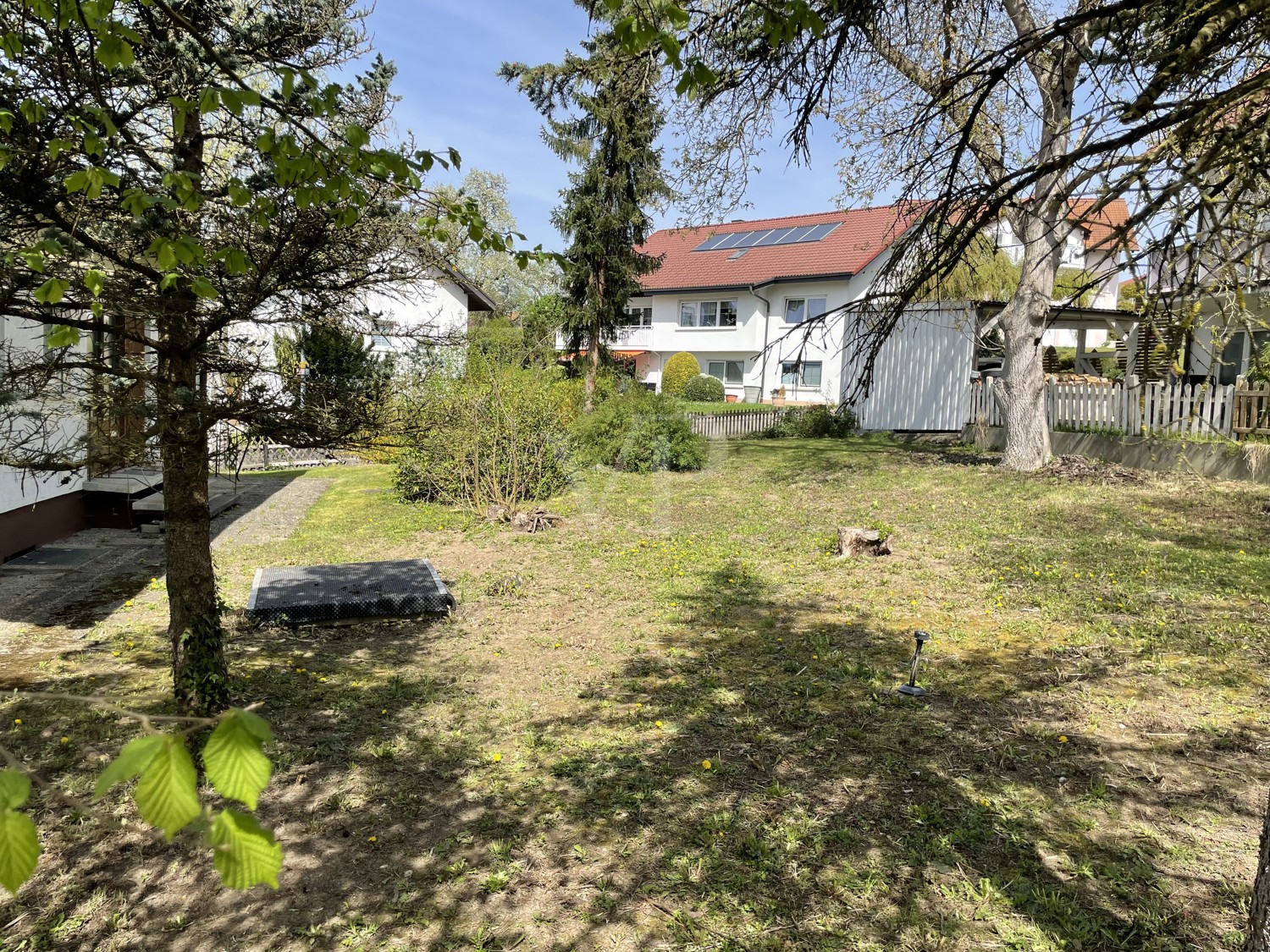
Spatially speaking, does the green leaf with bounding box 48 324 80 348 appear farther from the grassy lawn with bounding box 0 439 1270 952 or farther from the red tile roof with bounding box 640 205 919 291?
the red tile roof with bounding box 640 205 919 291

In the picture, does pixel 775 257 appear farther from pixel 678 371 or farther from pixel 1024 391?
pixel 1024 391

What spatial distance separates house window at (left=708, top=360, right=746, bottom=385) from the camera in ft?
130

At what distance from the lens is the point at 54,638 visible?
6.52 metres

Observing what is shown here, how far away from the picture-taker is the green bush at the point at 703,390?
118 ft

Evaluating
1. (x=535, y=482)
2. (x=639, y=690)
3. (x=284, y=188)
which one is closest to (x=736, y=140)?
(x=284, y=188)

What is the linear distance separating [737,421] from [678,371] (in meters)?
14.1

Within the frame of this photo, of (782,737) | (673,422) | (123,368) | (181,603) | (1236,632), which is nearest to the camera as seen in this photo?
(123,368)

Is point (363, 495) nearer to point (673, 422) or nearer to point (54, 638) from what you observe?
point (673, 422)

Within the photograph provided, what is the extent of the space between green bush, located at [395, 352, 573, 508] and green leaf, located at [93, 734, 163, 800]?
33.5 feet

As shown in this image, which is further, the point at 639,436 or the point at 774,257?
the point at 774,257

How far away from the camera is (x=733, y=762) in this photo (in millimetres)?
4523

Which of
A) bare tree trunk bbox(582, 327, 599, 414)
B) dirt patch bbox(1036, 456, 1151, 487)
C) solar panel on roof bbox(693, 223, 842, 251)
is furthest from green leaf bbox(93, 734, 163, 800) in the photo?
solar panel on roof bbox(693, 223, 842, 251)

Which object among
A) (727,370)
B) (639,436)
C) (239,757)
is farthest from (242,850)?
(727,370)

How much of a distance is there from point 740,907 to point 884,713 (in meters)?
2.20
